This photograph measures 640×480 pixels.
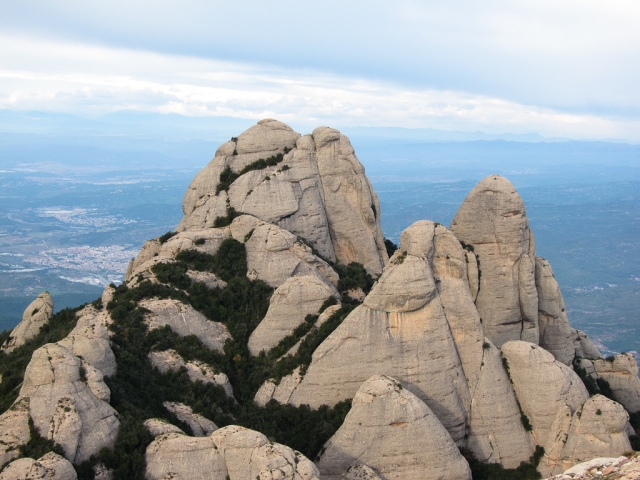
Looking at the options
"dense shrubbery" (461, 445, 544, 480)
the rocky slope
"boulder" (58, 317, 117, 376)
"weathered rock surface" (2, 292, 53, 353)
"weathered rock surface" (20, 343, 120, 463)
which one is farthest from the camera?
"weathered rock surface" (2, 292, 53, 353)

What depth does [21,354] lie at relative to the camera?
39125 mm

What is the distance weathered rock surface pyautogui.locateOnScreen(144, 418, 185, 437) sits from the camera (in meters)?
27.7

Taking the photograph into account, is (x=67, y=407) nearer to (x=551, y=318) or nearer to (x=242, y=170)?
(x=242, y=170)

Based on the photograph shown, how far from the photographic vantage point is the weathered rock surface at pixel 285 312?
3819 centimetres

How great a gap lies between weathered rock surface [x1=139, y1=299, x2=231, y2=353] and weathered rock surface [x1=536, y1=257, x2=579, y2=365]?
20.8 m

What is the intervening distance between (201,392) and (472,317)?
14.7 meters

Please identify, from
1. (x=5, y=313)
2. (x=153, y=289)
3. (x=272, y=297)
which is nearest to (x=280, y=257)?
(x=272, y=297)

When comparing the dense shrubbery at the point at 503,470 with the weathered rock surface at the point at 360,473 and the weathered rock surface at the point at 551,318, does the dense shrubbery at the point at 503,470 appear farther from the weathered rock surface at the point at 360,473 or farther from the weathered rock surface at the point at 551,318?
the weathered rock surface at the point at 551,318

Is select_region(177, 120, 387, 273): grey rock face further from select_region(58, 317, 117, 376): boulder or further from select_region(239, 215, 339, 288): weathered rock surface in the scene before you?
select_region(58, 317, 117, 376): boulder

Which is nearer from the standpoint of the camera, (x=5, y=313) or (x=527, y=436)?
(x=527, y=436)

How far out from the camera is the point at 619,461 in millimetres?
27000

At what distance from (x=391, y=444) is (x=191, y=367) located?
11762 mm

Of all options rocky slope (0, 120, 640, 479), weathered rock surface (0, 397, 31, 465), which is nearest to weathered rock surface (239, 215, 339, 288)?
rocky slope (0, 120, 640, 479)

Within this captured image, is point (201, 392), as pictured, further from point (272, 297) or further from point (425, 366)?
point (425, 366)
